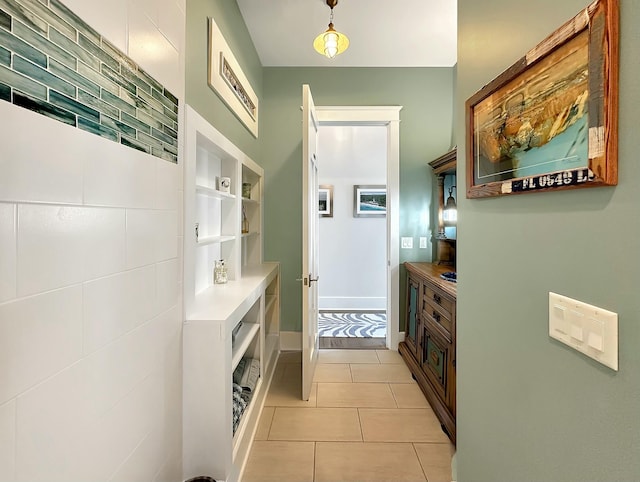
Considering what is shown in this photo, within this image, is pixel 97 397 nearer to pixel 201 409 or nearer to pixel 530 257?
pixel 201 409

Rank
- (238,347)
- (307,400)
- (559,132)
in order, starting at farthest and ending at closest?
(307,400) < (238,347) < (559,132)

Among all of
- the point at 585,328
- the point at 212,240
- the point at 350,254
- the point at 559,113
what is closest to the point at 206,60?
the point at 212,240

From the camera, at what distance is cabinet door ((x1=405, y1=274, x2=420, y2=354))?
2818mm

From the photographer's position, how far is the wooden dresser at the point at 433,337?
1967 mm

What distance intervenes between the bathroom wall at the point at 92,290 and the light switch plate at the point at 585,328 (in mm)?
1173

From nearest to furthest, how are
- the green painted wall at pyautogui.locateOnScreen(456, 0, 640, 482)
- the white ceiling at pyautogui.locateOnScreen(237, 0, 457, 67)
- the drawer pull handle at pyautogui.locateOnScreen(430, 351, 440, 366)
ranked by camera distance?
the green painted wall at pyautogui.locateOnScreen(456, 0, 640, 482) → the drawer pull handle at pyautogui.locateOnScreen(430, 351, 440, 366) → the white ceiling at pyautogui.locateOnScreen(237, 0, 457, 67)

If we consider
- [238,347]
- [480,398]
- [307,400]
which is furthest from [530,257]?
[307,400]

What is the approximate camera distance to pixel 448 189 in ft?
10.5

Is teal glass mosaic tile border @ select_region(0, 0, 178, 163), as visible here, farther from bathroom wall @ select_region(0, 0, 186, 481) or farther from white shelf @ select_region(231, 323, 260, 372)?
white shelf @ select_region(231, 323, 260, 372)

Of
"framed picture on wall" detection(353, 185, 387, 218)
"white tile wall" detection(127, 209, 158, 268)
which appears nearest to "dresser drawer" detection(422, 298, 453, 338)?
"white tile wall" detection(127, 209, 158, 268)

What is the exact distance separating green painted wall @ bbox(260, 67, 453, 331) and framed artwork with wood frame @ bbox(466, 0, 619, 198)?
7.52ft

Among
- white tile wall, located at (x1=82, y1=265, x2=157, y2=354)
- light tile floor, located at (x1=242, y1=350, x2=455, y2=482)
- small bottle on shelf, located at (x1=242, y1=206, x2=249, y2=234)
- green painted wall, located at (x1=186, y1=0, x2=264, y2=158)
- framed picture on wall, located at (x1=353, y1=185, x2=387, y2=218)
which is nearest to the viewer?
white tile wall, located at (x1=82, y1=265, x2=157, y2=354)

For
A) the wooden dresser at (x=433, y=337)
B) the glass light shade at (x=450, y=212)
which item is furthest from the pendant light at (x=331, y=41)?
the wooden dresser at (x=433, y=337)

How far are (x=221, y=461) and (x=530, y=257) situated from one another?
4.76ft
